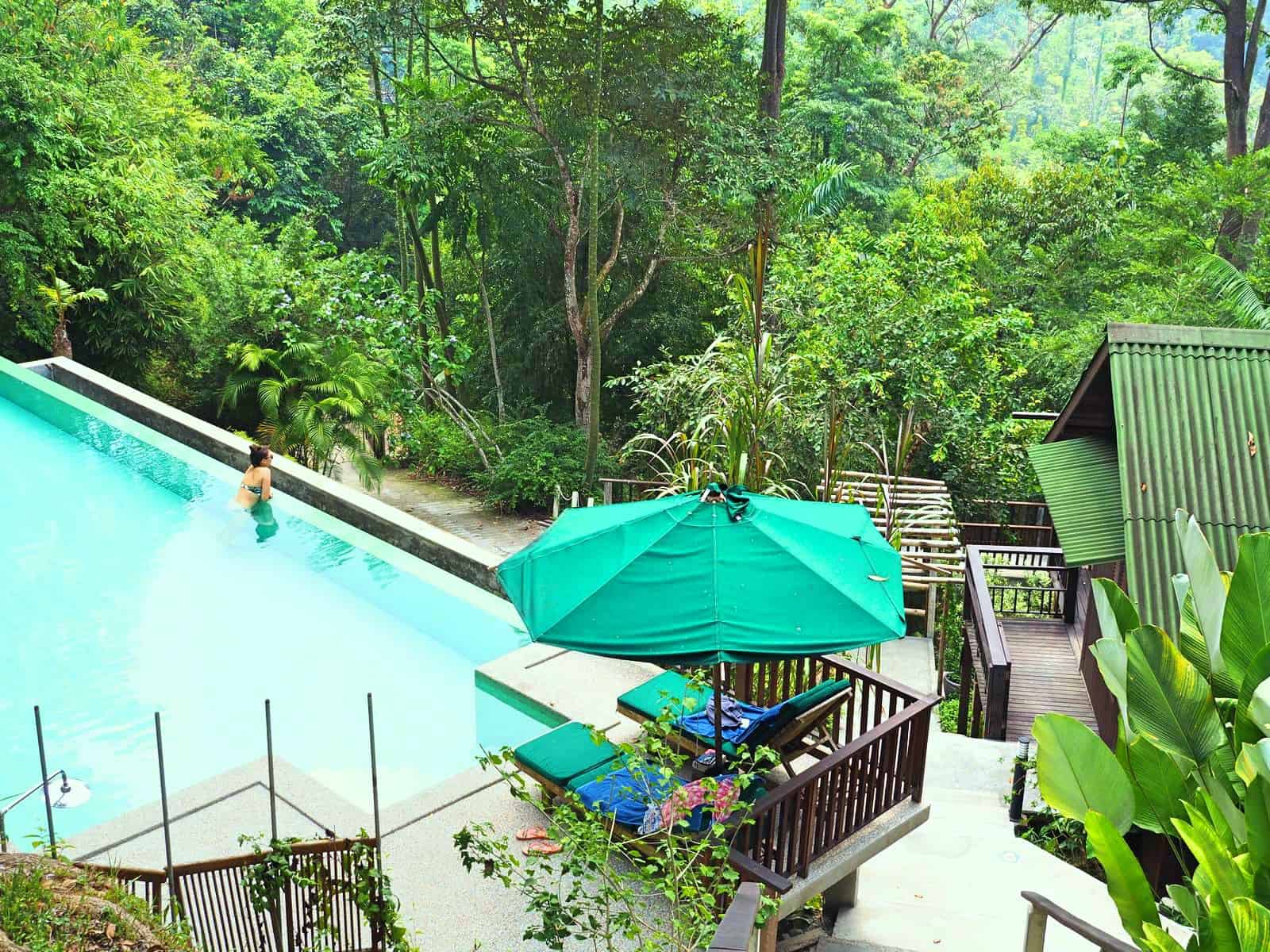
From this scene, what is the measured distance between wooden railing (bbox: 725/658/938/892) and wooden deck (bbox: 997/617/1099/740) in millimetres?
3392

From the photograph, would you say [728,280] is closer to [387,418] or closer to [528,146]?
[528,146]

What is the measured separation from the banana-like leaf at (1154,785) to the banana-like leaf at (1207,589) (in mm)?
306

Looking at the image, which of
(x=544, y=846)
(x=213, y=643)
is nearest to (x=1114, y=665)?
(x=544, y=846)

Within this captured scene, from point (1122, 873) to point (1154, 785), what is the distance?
0.44m

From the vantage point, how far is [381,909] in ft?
11.6

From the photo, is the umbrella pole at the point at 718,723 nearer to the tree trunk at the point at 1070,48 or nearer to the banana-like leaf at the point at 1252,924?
the banana-like leaf at the point at 1252,924

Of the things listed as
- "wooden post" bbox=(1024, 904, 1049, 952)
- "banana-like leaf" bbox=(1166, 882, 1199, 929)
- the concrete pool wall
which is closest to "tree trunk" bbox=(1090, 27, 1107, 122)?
the concrete pool wall

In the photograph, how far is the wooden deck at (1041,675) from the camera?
8.03 meters

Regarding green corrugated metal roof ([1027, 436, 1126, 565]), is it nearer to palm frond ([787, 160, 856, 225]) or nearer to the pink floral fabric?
the pink floral fabric

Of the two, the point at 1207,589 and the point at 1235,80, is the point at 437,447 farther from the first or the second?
the point at 1235,80

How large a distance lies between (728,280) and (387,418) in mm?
5068

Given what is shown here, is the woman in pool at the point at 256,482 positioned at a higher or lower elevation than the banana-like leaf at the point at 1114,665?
lower

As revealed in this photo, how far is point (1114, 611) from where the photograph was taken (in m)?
3.14

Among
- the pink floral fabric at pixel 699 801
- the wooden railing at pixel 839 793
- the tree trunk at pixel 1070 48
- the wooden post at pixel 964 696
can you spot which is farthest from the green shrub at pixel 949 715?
the tree trunk at pixel 1070 48
